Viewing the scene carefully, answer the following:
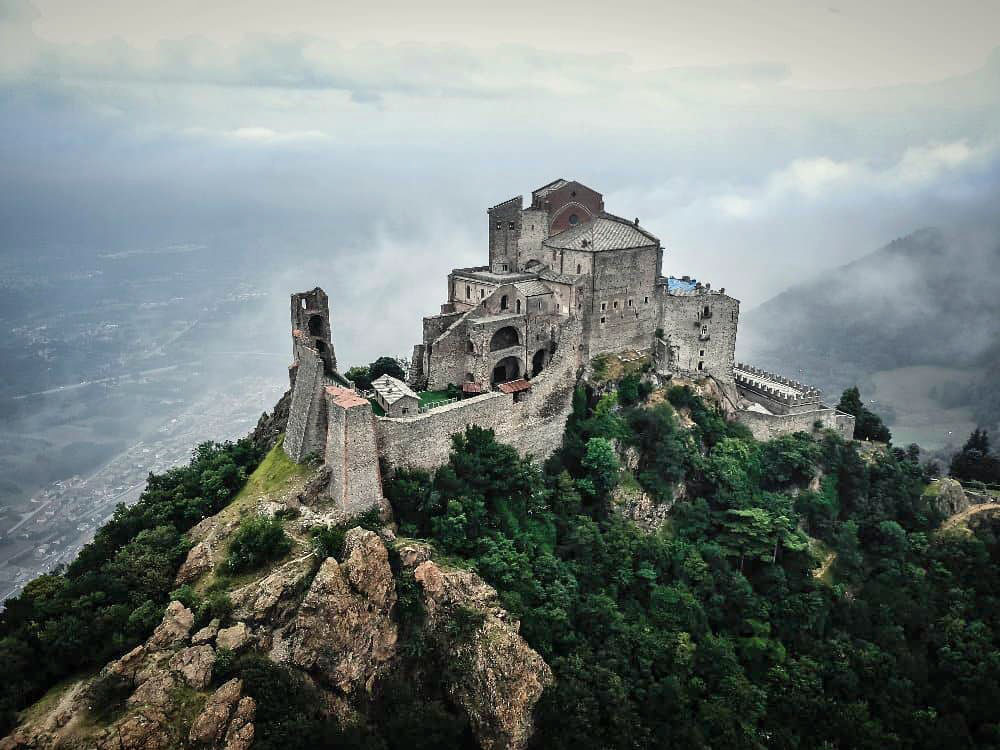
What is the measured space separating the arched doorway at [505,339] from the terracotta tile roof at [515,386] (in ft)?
9.10

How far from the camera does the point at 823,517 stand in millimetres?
43500

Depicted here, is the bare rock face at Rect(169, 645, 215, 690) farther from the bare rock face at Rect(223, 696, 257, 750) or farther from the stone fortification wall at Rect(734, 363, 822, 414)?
the stone fortification wall at Rect(734, 363, 822, 414)

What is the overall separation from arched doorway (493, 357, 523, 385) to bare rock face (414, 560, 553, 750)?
13.2 metres

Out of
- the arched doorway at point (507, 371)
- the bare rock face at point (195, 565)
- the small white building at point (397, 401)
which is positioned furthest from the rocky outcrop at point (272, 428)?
the arched doorway at point (507, 371)

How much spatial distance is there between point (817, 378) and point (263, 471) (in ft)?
386

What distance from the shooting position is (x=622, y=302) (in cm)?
4216

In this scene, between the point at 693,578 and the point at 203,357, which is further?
the point at 203,357

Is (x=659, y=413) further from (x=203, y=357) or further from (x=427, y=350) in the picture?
(x=203, y=357)

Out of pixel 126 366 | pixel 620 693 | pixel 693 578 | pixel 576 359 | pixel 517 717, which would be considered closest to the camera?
pixel 517 717

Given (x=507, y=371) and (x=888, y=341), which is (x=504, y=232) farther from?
(x=888, y=341)

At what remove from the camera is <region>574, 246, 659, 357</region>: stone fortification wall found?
4116 centimetres

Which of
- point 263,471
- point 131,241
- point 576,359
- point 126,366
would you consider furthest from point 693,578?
point 131,241

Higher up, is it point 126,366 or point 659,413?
point 659,413

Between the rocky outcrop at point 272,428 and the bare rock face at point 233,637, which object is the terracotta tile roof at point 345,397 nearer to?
the rocky outcrop at point 272,428
